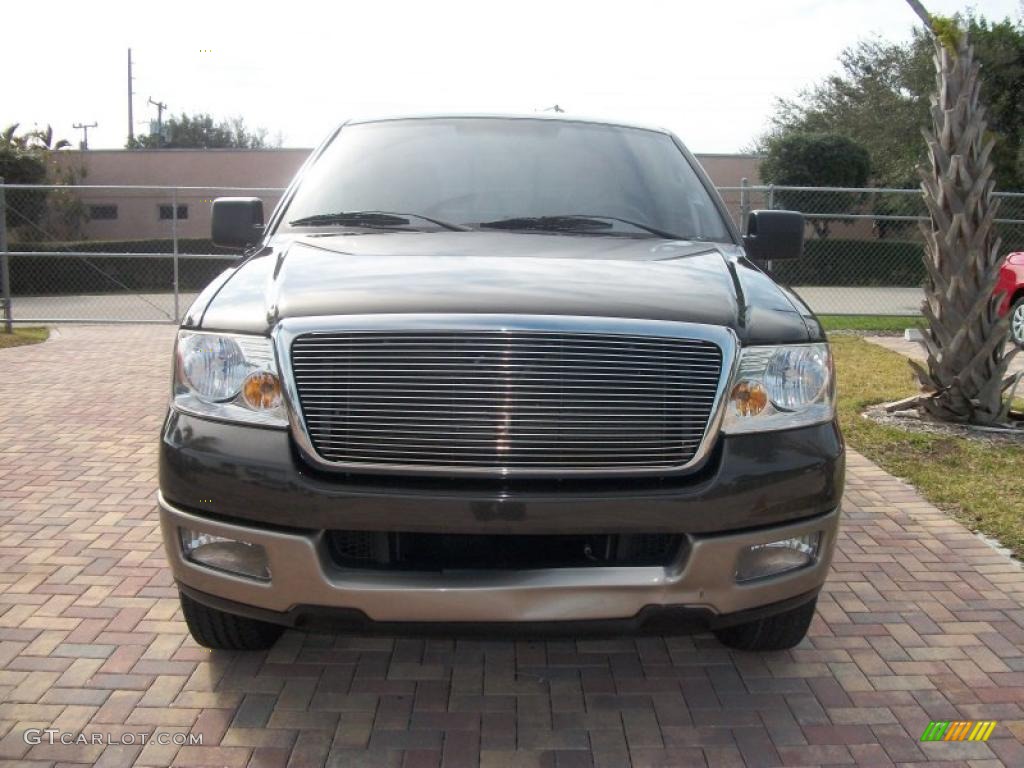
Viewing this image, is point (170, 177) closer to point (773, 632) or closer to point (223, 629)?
point (223, 629)

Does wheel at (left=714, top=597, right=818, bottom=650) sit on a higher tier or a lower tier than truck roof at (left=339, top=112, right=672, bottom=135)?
lower

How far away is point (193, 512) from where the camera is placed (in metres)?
2.73

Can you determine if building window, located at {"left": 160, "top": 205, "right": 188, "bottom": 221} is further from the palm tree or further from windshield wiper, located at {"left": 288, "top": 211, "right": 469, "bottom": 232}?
windshield wiper, located at {"left": 288, "top": 211, "right": 469, "bottom": 232}

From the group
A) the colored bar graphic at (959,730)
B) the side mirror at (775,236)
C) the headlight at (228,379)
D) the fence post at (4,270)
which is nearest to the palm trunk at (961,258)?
the side mirror at (775,236)

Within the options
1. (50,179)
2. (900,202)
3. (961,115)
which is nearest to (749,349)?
(961,115)

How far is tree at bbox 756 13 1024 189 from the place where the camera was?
84.1 feet

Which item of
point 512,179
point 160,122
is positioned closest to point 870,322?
point 512,179

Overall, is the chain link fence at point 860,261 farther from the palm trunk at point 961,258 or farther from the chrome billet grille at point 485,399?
the chrome billet grille at point 485,399

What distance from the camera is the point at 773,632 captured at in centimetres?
335

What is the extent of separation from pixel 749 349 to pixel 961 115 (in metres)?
4.95

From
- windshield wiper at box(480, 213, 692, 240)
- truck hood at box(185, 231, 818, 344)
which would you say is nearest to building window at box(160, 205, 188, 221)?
windshield wiper at box(480, 213, 692, 240)

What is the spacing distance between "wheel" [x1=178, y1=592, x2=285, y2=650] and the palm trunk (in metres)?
5.53

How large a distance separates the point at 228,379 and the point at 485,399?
77 cm

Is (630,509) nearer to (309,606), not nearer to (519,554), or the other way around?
(519,554)
